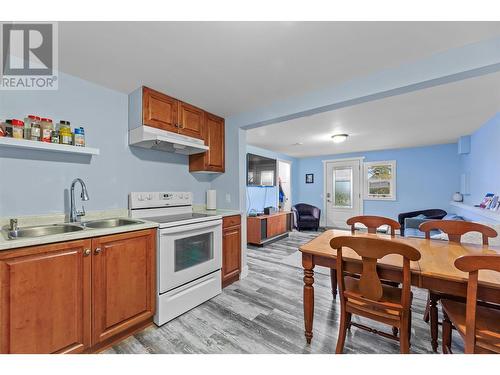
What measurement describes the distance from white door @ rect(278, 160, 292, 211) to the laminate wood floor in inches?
157

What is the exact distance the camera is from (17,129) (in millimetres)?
1518

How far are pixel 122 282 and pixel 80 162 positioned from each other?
1.16 metres

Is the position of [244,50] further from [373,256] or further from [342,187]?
[342,187]

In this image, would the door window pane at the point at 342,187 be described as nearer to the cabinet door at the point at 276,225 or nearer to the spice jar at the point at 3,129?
the cabinet door at the point at 276,225

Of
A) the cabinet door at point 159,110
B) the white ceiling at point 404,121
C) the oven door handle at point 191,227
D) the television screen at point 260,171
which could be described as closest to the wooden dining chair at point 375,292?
the oven door handle at point 191,227

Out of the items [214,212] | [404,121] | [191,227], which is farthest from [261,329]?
[404,121]

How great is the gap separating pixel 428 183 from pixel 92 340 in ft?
22.2

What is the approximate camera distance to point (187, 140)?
7.62ft

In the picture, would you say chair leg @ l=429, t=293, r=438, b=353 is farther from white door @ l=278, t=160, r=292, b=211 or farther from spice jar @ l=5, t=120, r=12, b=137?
white door @ l=278, t=160, r=292, b=211

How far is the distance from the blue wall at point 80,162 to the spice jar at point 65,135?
6.4 inches
